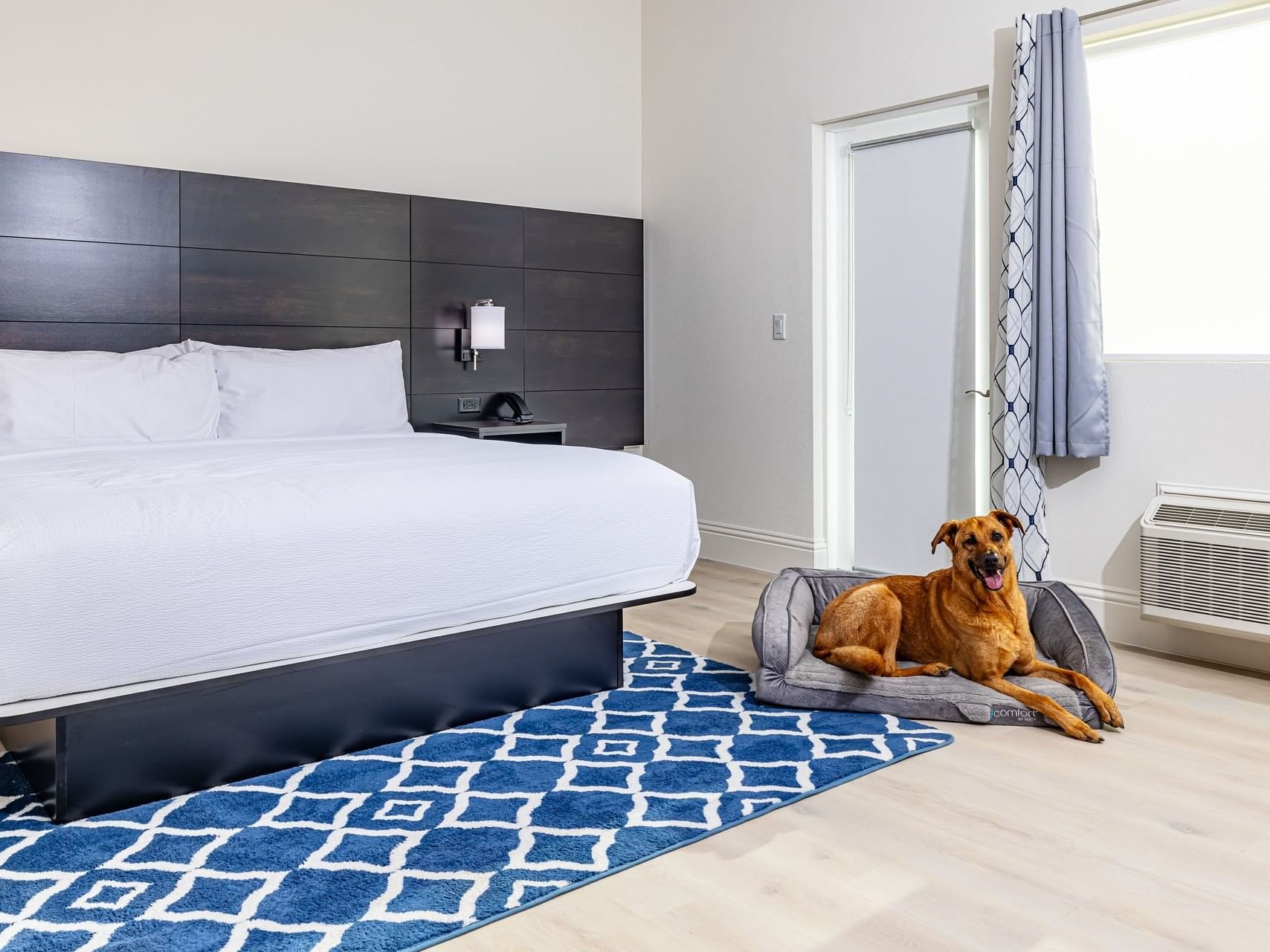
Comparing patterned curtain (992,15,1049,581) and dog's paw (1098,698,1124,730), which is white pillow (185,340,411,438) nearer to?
patterned curtain (992,15,1049,581)

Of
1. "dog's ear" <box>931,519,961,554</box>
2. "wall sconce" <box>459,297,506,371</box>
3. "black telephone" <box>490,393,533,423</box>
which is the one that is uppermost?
"wall sconce" <box>459,297,506,371</box>

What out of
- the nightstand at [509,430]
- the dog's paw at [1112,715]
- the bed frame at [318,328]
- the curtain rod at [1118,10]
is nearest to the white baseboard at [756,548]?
the bed frame at [318,328]

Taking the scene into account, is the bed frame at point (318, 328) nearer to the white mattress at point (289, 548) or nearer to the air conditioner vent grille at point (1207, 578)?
the white mattress at point (289, 548)

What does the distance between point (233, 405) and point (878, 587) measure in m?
2.55

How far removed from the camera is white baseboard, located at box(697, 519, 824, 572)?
5.13 metres

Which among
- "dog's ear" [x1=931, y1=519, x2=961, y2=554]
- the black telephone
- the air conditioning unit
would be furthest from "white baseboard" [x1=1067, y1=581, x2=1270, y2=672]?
the black telephone

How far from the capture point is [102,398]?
3709mm

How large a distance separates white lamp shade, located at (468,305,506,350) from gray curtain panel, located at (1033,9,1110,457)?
8.03 feet

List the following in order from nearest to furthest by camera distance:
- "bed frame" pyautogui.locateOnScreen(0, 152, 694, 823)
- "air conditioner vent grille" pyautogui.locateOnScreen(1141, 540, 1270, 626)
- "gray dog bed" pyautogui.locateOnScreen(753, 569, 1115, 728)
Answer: "bed frame" pyautogui.locateOnScreen(0, 152, 694, 823), "gray dog bed" pyautogui.locateOnScreen(753, 569, 1115, 728), "air conditioner vent grille" pyautogui.locateOnScreen(1141, 540, 1270, 626)

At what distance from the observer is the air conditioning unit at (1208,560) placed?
11.1 ft

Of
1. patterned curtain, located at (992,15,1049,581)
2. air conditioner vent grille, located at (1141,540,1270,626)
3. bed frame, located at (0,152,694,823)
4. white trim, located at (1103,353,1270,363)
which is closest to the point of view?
bed frame, located at (0,152,694,823)

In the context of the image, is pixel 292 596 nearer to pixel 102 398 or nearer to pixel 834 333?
pixel 102 398

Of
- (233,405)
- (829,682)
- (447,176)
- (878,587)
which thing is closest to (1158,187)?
(878,587)

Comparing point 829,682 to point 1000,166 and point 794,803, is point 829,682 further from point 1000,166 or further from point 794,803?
point 1000,166
